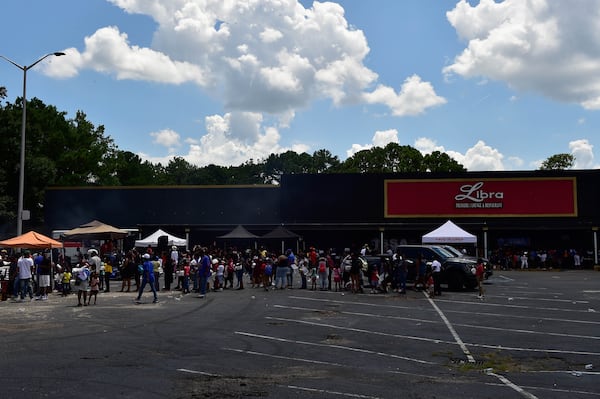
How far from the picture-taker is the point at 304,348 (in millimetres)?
11578

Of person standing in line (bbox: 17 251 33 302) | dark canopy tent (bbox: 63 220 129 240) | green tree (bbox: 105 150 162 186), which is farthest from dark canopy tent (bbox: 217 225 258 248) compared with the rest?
green tree (bbox: 105 150 162 186)

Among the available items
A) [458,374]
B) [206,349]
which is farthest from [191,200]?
[458,374]

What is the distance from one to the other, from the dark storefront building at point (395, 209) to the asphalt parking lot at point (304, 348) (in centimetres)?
1949

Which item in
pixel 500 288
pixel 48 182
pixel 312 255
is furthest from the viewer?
pixel 48 182

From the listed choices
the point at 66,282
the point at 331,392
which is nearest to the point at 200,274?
the point at 66,282

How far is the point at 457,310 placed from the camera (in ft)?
56.3

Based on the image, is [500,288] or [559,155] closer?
[500,288]

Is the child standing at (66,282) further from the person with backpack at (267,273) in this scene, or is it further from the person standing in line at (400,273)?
the person standing in line at (400,273)

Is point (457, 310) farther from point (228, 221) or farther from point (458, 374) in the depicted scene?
point (228, 221)

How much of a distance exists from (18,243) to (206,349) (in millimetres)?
13924

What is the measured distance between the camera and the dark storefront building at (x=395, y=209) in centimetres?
3862

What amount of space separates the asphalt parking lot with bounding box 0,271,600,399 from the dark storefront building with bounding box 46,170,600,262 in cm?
1949

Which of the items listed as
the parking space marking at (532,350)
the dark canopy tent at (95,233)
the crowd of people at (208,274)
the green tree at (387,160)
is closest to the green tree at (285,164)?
the green tree at (387,160)

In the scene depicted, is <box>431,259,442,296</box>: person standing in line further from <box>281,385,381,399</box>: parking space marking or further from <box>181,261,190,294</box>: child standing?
<box>281,385,381,399</box>: parking space marking
